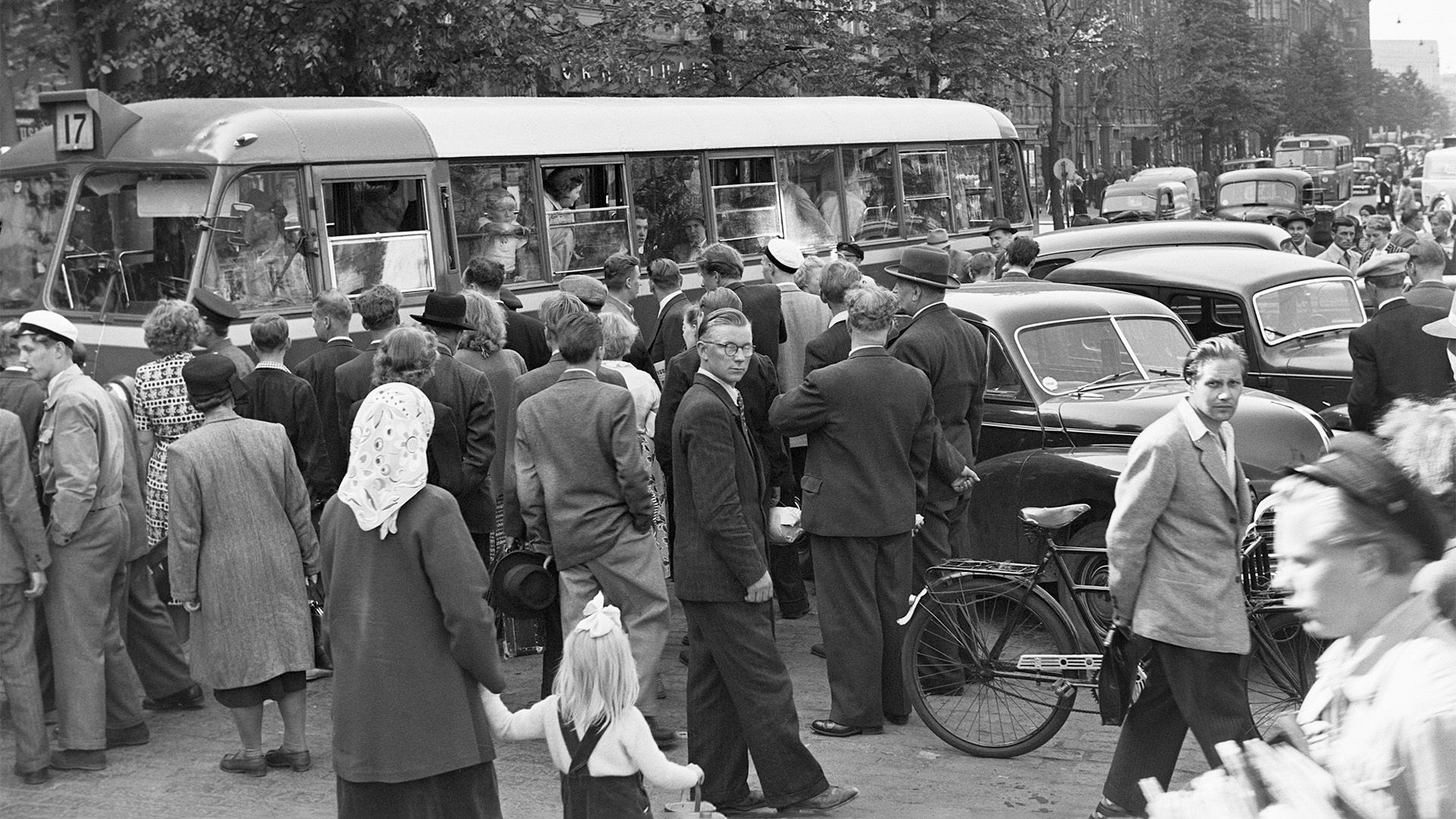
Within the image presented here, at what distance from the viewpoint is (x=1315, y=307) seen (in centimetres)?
A: 1111

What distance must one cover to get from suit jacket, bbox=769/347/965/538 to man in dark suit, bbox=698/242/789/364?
253cm

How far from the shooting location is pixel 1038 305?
356 inches

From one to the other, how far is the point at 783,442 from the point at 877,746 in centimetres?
175

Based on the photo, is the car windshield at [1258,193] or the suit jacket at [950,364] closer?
the suit jacket at [950,364]

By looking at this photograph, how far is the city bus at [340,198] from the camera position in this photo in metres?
11.1

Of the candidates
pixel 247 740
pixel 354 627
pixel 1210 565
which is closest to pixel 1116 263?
pixel 1210 565

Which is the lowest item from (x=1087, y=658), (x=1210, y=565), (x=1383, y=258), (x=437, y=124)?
(x=1087, y=658)

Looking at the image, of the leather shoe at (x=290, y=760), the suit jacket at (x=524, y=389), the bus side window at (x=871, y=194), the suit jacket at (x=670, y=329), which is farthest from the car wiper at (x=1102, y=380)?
the bus side window at (x=871, y=194)

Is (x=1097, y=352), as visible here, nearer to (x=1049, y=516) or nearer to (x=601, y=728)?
(x=1049, y=516)

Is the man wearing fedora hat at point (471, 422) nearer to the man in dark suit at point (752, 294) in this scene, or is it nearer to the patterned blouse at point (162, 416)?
the patterned blouse at point (162, 416)

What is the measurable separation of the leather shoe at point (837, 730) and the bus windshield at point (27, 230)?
24.8ft

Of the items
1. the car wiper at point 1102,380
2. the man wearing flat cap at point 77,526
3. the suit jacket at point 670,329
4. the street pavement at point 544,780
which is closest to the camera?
the street pavement at point 544,780

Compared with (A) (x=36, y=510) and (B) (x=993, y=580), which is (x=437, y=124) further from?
(B) (x=993, y=580)

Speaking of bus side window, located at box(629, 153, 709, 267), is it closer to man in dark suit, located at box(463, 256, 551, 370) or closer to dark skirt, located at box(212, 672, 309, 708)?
man in dark suit, located at box(463, 256, 551, 370)
